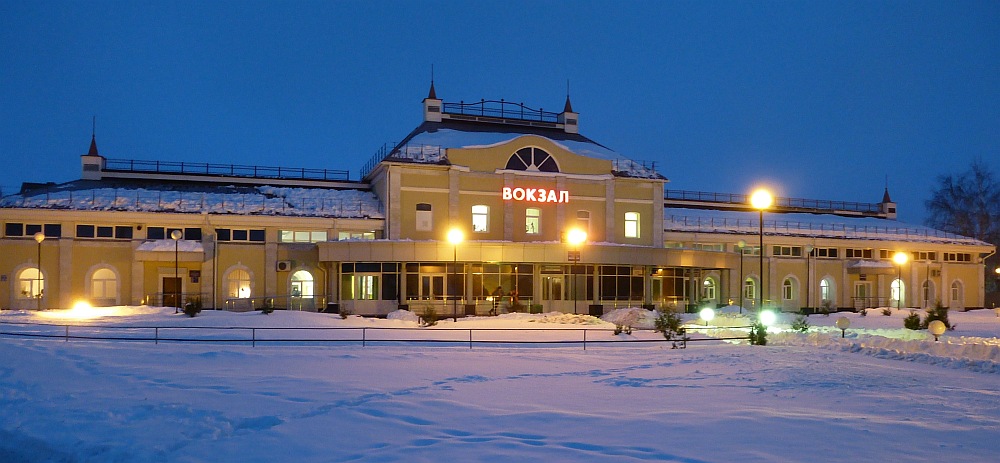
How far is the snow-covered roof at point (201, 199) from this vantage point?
4253cm

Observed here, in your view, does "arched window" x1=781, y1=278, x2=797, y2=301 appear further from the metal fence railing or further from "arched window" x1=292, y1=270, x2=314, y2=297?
"arched window" x1=292, y1=270, x2=314, y2=297

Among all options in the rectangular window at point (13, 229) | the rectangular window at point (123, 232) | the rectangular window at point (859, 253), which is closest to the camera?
the rectangular window at point (13, 229)

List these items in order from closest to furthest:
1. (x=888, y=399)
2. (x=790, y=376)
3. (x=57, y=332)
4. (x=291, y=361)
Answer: (x=888, y=399)
(x=790, y=376)
(x=291, y=361)
(x=57, y=332)

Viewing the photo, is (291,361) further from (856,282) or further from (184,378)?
(856,282)

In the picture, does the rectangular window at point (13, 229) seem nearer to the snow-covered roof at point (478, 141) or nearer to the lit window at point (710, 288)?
the snow-covered roof at point (478, 141)

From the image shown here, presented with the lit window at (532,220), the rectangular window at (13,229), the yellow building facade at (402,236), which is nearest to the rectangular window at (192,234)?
the yellow building facade at (402,236)

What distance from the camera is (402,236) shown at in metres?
46.8

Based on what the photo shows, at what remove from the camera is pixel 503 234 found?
4828cm

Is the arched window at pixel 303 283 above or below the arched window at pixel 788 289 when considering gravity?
above

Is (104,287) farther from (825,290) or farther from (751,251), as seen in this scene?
(825,290)

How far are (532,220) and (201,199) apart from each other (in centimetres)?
1968

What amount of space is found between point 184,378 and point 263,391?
8.25 feet

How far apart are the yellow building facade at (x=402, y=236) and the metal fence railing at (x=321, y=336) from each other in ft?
31.1

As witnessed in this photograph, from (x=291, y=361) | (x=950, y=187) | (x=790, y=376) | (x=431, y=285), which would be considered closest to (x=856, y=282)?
(x=950, y=187)
